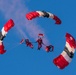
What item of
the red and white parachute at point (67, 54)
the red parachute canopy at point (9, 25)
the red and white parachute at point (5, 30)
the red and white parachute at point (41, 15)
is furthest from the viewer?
the red and white parachute at point (67, 54)

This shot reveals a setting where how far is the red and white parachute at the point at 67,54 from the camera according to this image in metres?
95.8

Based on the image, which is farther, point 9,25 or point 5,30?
point 5,30

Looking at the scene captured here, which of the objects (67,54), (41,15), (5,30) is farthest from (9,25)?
(67,54)

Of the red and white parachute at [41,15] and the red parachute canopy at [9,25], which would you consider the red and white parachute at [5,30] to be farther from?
the red and white parachute at [41,15]

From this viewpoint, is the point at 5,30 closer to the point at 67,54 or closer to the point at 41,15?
the point at 41,15

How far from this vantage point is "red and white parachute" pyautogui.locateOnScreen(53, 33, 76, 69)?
9581 centimetres

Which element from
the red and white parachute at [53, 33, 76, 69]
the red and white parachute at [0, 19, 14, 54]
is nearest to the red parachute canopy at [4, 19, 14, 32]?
the red and white parachute at [0, 19, 14, 54]

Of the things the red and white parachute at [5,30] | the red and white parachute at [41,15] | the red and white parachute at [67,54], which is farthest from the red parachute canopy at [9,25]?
the red and white parachute at [67,54]

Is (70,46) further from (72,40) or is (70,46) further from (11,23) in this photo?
(11,23)

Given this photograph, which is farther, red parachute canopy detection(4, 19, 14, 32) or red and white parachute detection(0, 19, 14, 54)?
red and white parachute detection(0, 19, 14, 54)

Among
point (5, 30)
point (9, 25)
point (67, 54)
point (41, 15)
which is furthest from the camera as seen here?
point (67, 54)

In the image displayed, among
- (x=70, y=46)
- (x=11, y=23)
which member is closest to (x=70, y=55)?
(x=70, y=46)

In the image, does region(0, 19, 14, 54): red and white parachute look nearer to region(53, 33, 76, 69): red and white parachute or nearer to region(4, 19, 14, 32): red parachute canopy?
region(4, 19, 14, 32): red parachute canopy

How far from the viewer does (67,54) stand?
9650 cm
